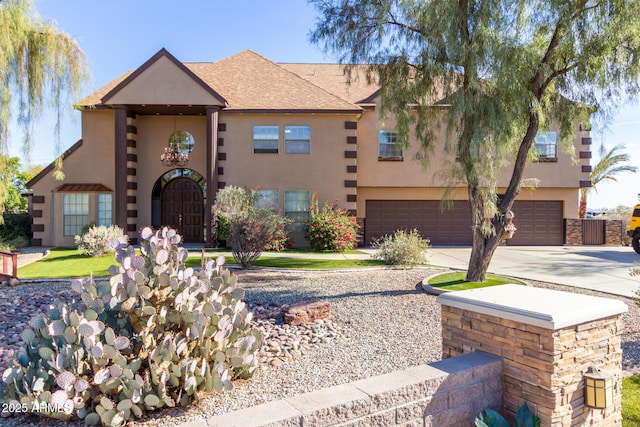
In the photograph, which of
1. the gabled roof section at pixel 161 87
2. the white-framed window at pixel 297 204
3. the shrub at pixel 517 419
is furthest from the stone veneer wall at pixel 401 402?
the gabled roof section at pixel 161 87

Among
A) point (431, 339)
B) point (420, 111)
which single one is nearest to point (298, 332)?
point (431, 339)

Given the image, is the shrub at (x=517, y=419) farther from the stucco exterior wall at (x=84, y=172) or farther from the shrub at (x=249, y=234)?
the stucco exterior wall at (x=84, y=172)

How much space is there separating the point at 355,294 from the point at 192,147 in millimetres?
11939

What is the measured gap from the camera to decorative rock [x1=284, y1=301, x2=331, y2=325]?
6422 mm

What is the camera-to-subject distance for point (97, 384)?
3260 mm

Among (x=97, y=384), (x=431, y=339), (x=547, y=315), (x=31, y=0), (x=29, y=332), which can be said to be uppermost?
(x=31, y=0)

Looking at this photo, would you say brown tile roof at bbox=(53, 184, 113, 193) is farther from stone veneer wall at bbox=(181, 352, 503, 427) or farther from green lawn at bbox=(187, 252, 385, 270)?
stone veneer wall at bbox=(181, 352, 503, 427)

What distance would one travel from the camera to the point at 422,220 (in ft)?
65.6

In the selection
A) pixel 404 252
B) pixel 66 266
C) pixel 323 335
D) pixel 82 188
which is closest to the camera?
pixel 323 335

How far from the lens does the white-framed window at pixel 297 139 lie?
57.6ft

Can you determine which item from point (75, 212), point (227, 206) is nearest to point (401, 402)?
point (227, 206)

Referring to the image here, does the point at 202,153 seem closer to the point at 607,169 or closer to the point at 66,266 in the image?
the point at 66,266

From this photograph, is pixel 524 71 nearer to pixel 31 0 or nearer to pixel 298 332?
pixel 298 332

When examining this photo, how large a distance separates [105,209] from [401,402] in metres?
17.3
